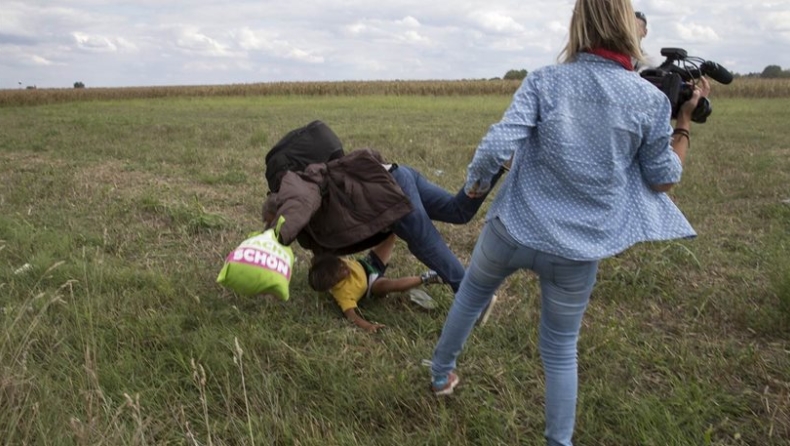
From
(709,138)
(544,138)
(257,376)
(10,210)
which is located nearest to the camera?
(544,138)

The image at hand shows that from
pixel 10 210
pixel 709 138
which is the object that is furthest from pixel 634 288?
pixel 709 138

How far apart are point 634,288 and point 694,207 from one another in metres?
2.67

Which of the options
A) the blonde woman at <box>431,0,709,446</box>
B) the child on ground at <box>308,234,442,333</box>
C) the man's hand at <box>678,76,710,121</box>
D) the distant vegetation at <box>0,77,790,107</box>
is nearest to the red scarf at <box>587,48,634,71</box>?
the blonde woman at <box>431,0,709,446</box>

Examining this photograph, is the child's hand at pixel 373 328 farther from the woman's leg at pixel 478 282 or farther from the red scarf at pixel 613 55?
the red scarf at pixel 613 55

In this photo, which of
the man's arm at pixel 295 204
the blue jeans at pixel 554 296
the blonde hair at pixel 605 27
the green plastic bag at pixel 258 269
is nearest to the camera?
the blonde hair at pixel 605 27

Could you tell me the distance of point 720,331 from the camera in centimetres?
330

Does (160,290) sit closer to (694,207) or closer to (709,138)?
(694,207)

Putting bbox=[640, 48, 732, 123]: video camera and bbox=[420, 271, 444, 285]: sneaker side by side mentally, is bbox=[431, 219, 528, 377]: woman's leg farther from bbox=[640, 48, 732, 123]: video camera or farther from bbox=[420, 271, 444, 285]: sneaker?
bbox=[420, 271, 444, 285]: sneaker

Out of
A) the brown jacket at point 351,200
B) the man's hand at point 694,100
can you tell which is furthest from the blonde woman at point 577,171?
the brown jacket at point 351,200

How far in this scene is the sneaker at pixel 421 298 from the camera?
3576 mm

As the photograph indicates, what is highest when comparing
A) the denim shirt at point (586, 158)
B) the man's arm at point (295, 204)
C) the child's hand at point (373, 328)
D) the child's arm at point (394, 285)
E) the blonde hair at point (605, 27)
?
the blonde hair at point (605, 27)

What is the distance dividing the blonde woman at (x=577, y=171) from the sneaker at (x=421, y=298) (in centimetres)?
139

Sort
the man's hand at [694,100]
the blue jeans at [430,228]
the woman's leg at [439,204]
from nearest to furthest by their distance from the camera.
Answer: the man's hand at [694,100]
the blue jeans at [430,228]
the woman's leg at [439,204]

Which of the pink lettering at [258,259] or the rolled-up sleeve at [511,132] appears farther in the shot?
the pink lettering at [258,259]
